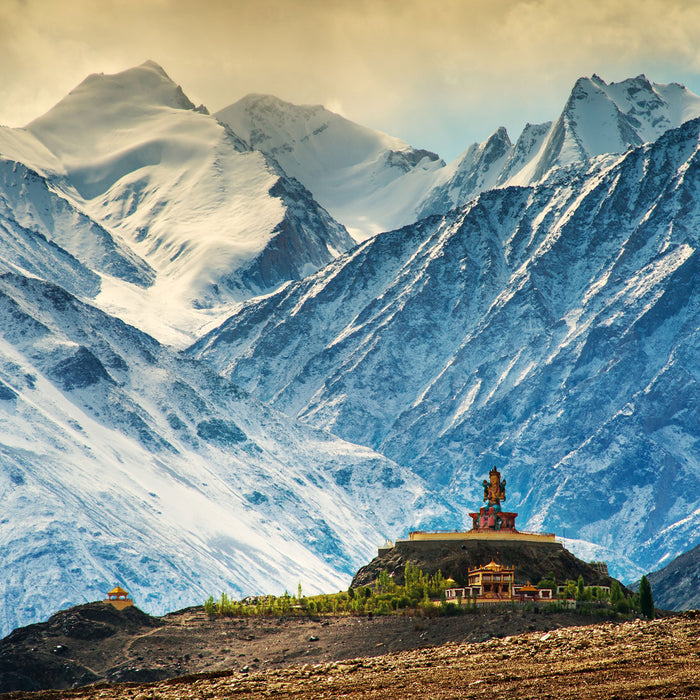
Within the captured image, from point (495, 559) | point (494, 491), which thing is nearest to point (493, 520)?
point (494, 491)

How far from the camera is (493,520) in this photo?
16825 centimetres

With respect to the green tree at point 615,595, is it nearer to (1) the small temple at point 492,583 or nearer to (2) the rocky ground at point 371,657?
(1) the small temple at point 492,583

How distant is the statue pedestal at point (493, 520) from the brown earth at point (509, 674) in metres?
61.5

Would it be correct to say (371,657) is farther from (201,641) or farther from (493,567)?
(493,567)

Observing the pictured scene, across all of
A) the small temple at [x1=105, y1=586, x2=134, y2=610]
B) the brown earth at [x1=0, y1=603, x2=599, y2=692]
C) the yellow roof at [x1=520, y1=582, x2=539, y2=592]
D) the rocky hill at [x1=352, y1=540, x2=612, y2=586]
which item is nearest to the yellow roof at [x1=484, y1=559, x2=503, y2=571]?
the yellow roof at [x1=520, y1=582, x2=539, y2=592]

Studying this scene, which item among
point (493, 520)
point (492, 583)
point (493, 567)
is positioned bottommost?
point (492, 583)

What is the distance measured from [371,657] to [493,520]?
56702 mm

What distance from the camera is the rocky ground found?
261 feet

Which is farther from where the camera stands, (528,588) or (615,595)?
(528,588)

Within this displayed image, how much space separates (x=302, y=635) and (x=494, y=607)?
20.0m

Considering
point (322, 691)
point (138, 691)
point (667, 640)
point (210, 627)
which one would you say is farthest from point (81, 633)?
point (667, 640)

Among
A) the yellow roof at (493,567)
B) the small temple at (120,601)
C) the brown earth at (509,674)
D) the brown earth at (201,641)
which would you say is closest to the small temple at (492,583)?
the yellow roof at (493,567)

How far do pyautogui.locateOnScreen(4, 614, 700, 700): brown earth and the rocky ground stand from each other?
114 mm

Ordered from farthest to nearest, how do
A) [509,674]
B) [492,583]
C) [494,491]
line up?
1. [494,491]
2. [492,583]
3. [509,674]
